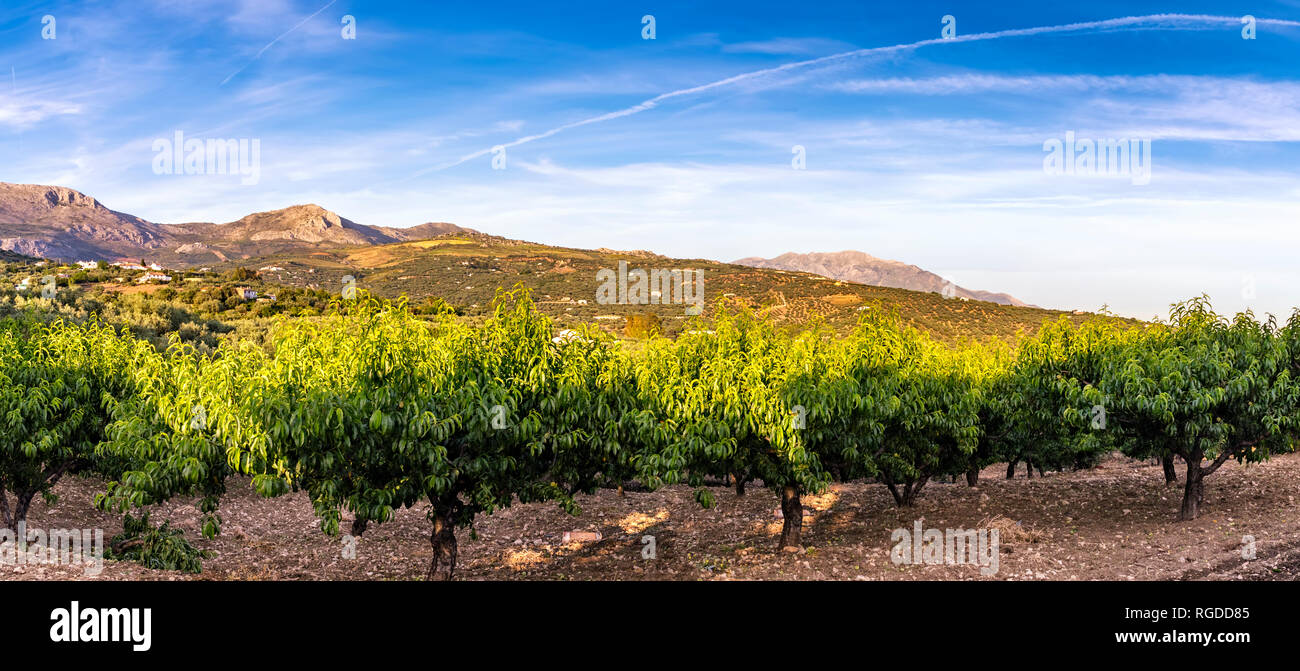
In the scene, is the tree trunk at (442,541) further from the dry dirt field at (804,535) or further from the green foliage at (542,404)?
the dry dirt field at (804,535)

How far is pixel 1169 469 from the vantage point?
74.2 feet

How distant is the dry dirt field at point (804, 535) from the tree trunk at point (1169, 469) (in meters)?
A: 0.38

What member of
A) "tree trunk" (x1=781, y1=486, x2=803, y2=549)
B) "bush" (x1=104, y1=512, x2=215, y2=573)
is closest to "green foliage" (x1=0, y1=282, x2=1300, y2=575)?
"tree trunk" (x1=781, y1=486, x2=803, y2=549)

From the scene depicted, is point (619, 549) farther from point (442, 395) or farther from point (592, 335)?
point (442, 395)

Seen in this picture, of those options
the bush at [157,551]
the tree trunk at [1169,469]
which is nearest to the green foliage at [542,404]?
the tree trunk at [1169,469]

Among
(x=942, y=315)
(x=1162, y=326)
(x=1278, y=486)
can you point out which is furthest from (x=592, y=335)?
(x=942, y=315)

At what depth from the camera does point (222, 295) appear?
66500mm

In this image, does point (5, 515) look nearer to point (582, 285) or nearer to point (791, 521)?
point (791, 521)

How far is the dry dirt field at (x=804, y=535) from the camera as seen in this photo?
16797 mm

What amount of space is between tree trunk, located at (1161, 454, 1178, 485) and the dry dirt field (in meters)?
0.38

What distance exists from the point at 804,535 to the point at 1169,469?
1132 centimetres

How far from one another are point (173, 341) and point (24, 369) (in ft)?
14.6

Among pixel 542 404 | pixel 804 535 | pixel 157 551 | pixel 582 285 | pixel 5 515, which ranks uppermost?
pixel 582 285

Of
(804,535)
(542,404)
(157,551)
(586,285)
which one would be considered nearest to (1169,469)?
(804,535)
